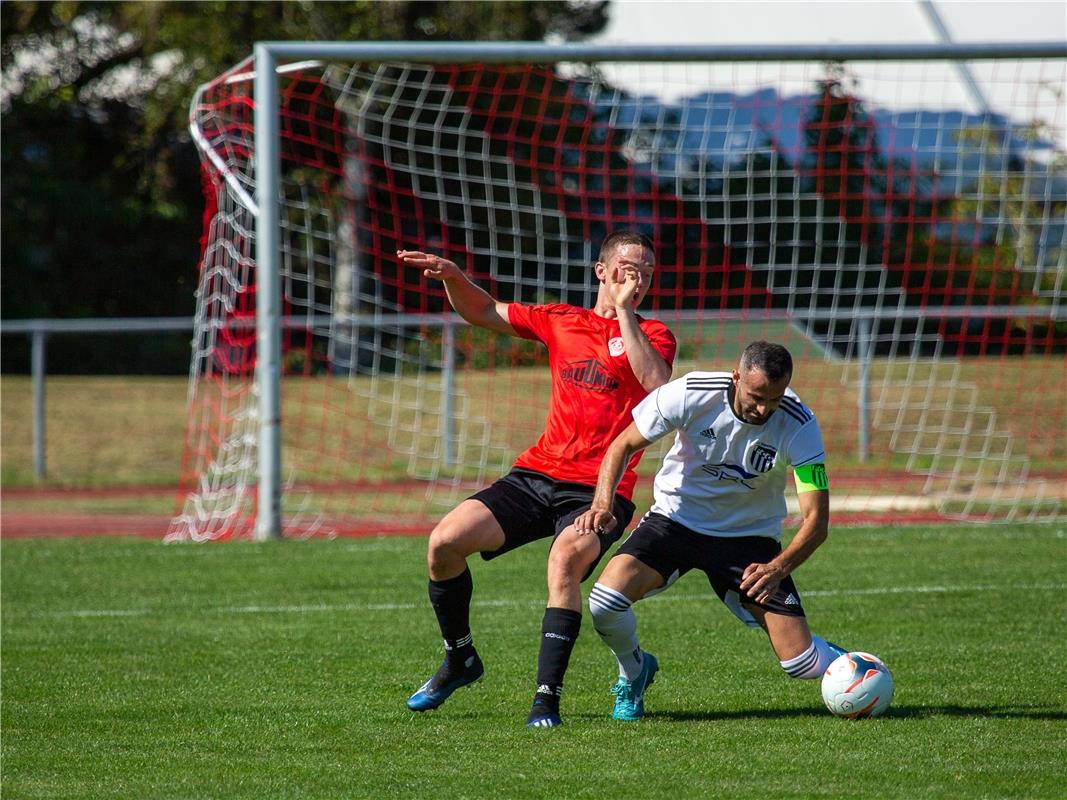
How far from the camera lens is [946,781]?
4.57 metres

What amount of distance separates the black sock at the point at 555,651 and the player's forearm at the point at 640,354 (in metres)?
0.96

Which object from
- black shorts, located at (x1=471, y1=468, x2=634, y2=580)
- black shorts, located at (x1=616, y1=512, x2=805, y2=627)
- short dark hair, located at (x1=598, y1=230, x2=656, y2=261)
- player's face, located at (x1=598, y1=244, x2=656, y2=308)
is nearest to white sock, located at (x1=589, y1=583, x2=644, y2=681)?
black shorts, located at (x1=616, y1=512, x2=805, y2=627)

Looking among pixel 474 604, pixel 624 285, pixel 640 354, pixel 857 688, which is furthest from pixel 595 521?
pixel 474 604

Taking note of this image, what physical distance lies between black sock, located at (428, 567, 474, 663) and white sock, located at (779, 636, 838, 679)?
1.30 m

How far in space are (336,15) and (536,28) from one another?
3405 millimetres

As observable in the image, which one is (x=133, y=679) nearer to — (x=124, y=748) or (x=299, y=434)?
(x=124, y=748)

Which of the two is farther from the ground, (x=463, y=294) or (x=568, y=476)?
(x=463, y=294)

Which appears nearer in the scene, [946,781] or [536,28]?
[946,781]

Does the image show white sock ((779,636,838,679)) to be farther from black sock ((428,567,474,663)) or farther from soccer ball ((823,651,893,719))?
black sock ((428,567,474,663))

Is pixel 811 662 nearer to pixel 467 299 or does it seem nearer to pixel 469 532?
pixel 469 532

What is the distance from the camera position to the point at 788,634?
5.60m

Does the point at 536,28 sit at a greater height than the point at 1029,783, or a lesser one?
greater

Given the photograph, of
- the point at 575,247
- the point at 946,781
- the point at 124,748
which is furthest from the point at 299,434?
the point at 946,781

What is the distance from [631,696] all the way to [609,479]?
912mm
